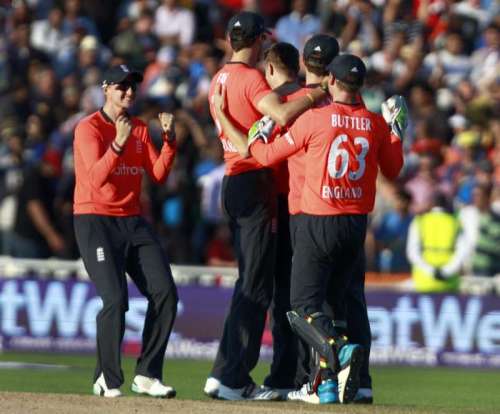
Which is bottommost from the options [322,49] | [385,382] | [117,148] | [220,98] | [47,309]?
[385,382]

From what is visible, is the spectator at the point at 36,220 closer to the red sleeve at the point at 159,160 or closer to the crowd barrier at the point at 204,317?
the crowd barrier at the point at 204,317

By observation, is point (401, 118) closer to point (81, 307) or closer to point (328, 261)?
point (328, 261)

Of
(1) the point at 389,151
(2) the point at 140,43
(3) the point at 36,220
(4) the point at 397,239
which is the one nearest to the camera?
(1) the point at 389,151

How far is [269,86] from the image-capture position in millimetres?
11344

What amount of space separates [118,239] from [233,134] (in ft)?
3.96

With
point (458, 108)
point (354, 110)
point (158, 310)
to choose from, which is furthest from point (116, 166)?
point (458, 108)

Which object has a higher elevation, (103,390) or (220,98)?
(220,98)

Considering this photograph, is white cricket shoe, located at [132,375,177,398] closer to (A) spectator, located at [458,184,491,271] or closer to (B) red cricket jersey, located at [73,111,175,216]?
(B) red cricket jersey, located at [73,111,175,216]

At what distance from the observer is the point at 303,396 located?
1109 cm

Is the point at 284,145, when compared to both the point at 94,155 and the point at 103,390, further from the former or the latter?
the point at 103,390

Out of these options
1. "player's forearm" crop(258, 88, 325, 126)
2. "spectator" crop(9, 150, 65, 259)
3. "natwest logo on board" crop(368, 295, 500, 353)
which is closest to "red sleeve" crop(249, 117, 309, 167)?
"player's forearm" crop(258, 88, 325, 126)

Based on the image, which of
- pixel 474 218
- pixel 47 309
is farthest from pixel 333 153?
pixel 47 309

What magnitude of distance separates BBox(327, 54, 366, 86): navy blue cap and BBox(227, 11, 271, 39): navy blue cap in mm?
772

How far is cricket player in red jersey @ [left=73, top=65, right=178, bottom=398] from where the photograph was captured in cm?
1126
